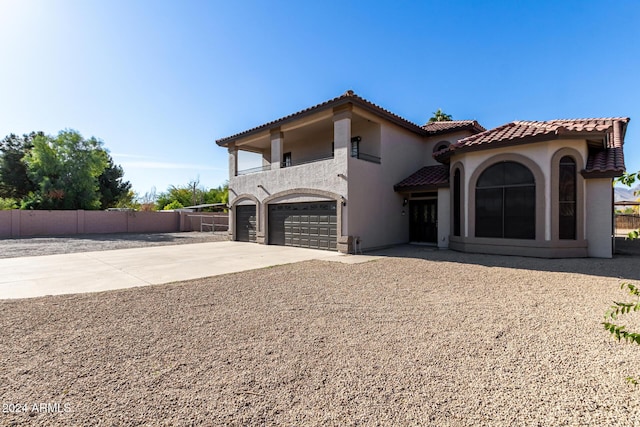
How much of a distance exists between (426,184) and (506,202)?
376cm

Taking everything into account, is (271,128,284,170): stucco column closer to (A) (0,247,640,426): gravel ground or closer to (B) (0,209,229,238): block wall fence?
(A) (0,247,640,426): gravel ground

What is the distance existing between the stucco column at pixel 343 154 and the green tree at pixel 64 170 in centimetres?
2871

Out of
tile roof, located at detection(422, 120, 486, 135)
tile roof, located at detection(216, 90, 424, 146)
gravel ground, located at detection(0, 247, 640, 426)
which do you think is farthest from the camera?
tile roof, located at detection(422, 120, 486, 135)

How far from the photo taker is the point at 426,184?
48.5 feet

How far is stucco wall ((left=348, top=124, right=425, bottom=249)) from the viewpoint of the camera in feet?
44.7

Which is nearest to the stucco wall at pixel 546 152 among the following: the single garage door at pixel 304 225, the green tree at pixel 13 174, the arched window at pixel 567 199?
the arched window at pixel 567 199

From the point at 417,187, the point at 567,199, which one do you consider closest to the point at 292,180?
the point at 417,187

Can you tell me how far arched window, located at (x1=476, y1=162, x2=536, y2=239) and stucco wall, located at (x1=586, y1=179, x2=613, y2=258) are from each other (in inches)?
84.9

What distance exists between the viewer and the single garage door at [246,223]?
18.7 m

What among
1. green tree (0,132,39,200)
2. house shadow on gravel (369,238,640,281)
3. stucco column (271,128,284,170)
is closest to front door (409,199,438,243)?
house shadow on gravel (369,238,640,281)

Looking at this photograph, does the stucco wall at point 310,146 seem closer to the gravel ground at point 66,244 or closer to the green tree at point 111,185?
the gravel ground at point 66,244

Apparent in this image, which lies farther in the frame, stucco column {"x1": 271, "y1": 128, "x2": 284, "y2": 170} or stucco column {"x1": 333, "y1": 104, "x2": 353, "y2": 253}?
stucco column {"x1": 271, "y1": 128, "x2": 284, "y2": 170}

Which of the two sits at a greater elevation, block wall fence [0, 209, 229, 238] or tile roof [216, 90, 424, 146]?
tile roof [216, 90, 424, 146]

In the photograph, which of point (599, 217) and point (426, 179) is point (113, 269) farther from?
point (599, 217)
